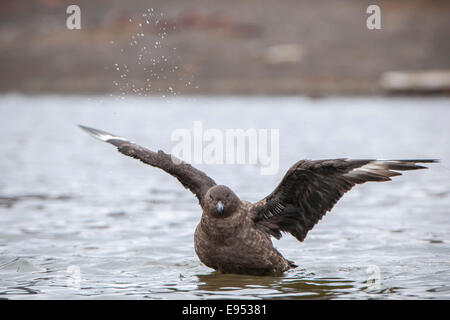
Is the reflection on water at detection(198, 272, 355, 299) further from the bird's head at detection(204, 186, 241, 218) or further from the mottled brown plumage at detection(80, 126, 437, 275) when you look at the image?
the bird's head at detection(204, 186, 241, 218)

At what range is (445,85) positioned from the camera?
43.6 m

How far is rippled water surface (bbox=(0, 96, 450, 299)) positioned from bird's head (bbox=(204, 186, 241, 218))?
2.46ft

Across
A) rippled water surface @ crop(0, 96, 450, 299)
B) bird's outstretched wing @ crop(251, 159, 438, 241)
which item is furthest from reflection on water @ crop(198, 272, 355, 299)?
bird's outstretched wing @ crop(251, 159, 438, 241)

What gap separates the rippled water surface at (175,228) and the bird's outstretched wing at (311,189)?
1.93ft

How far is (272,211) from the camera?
882 cm

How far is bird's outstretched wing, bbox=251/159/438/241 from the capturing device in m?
8.02

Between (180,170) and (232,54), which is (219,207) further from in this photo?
(232,54)

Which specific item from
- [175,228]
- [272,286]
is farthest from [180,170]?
[175,228]

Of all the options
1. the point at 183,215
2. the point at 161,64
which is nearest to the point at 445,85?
the point at 161,64

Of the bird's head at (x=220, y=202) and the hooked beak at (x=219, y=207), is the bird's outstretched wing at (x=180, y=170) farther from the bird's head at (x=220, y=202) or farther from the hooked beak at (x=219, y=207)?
the hooked beak at (x=219, y=207)

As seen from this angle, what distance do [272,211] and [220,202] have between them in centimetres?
84

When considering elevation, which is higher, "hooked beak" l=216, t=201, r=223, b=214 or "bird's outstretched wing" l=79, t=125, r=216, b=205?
"bird's outstretched wing" l=79, t=125, r=216, b=205

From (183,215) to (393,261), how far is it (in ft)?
12.8
